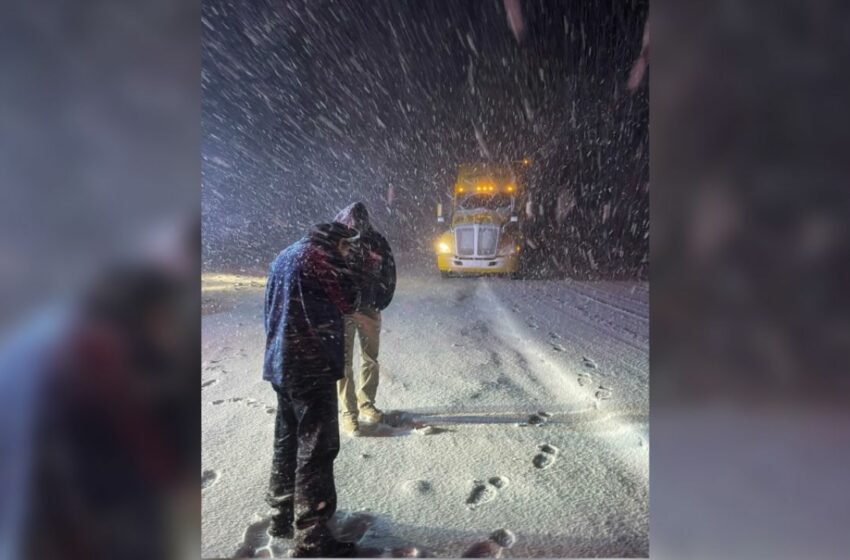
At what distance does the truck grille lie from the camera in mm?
3775

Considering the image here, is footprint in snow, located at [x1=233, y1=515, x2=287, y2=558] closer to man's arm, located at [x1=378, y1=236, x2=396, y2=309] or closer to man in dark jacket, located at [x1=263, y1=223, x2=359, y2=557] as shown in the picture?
man in dark jacket, located at [x1=263, y1=223, x2=359, y2=557]

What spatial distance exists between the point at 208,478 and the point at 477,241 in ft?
8.83

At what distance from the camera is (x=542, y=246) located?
461 centimetres

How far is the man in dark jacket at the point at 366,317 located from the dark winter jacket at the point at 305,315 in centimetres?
30

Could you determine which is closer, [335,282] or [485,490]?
[335,282]

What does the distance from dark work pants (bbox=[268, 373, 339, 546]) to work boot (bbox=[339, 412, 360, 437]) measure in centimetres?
55

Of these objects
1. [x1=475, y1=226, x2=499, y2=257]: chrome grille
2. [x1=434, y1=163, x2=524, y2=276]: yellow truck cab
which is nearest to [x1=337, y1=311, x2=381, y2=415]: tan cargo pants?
[x1=434, y1=163, x2=524, y2=276]: yellow truck cab

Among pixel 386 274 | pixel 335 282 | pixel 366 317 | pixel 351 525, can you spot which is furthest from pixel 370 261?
pixel 351 525

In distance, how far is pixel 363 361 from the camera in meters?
2.26

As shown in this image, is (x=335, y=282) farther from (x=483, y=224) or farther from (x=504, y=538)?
(x=483, y=224)

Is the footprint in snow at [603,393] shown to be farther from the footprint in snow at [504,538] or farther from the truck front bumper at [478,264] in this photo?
the truck front bumper at [478,264]
